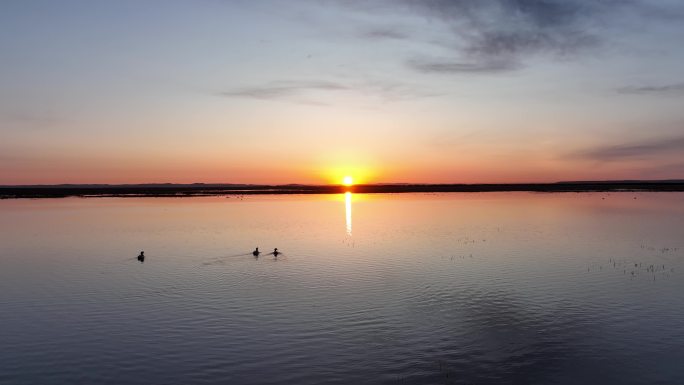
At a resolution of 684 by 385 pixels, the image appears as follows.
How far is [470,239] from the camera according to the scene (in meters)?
52.2

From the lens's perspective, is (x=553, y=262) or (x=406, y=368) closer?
(x=406, y=368)

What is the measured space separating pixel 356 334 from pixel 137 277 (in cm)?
1828

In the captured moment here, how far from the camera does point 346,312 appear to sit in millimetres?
24969

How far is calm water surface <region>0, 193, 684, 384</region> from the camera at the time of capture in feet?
58.6

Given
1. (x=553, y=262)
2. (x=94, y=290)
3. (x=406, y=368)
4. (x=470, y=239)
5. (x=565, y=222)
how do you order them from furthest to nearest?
(x=565, y=222)
(x=470, y=239)
(x=553, y=262)
(x=94, y=290)
(x=406, y=368)

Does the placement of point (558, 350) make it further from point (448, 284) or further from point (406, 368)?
point (448, 284)

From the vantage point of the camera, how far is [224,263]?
1556 inches

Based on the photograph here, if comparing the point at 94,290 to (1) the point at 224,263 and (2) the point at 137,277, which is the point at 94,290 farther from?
(1) the point at 224,263

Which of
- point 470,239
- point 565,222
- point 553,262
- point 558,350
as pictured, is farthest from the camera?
point 565,222

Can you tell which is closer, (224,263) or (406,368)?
(406,368)

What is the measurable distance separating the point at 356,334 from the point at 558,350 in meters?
7.68

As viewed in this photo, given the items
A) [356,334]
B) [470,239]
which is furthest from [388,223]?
[356,334]

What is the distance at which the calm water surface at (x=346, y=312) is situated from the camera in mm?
17875

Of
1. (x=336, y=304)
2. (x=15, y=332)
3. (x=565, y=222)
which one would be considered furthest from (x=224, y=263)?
(x=565, y=222)
